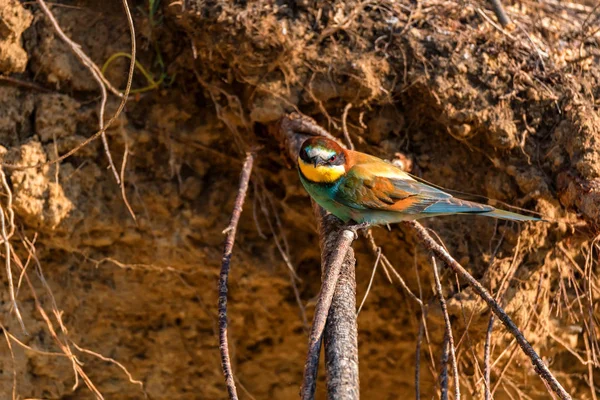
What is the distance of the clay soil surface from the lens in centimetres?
271

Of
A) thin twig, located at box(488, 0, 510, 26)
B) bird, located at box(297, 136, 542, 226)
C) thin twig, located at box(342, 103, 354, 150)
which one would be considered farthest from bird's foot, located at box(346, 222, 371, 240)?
thin twig, located at box(488, 0, 510, 26)

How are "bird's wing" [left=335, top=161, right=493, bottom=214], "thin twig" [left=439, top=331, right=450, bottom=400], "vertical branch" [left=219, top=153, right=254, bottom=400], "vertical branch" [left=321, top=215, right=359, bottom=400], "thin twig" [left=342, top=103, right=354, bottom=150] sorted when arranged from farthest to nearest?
"thin twig" [left=342, top=103, right=354, bottom=150] < "bird's wing" [left=335, top=161, right=493, bottom=214] < "thin twig" [left=439, top=331, right=450, bottom=400] < "vertical branch" [left=219, top=153, right=254, bottom=400] < "vertical branch" [left=321, top=215, right=359, bottom=400]

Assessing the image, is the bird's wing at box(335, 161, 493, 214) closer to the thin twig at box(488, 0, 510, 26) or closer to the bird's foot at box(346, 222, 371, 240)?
the bird's foot at box(346, 222, 371, 240)

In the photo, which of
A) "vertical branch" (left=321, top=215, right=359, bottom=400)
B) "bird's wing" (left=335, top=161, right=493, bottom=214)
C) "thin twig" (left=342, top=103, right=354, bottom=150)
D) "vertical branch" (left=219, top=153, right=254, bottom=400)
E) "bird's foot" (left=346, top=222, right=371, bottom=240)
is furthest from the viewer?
"thin twig" (left=342, top=103, right=354, bottom=150)

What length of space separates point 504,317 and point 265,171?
1.26 meters

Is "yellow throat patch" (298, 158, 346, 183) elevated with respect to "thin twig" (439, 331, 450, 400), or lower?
elevated

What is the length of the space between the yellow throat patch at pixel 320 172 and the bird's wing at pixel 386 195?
4 cm

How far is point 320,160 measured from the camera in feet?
7.90

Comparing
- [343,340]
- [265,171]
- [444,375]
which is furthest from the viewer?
[265,171]

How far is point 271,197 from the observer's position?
2.99m

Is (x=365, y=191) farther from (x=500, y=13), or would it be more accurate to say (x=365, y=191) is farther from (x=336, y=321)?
(x=500, y=13)

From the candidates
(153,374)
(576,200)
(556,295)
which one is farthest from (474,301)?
(153,374)

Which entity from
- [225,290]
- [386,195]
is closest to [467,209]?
[386,195]

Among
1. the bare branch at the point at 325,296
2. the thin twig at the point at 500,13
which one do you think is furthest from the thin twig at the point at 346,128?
the thin twig at the point at 500,13
